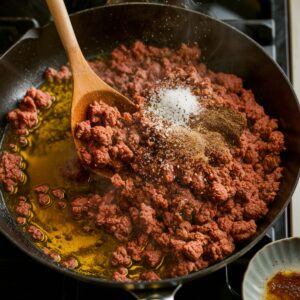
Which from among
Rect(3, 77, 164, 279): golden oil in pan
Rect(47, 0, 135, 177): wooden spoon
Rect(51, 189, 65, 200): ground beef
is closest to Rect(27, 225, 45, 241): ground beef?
Rect(3, 77, 164, 279): golden oil in pan

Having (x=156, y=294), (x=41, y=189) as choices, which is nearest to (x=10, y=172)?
(x=41, y=189)

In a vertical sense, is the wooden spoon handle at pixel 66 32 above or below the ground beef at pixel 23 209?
above

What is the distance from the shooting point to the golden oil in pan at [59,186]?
1.48m

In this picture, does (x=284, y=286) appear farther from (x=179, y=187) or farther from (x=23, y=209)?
(x=23, y=209)

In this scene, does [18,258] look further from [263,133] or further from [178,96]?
[263,133]

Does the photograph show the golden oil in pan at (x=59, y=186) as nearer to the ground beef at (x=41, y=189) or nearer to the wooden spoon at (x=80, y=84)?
the ground beef at (x=41, y=189)

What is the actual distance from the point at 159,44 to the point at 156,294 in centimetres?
99

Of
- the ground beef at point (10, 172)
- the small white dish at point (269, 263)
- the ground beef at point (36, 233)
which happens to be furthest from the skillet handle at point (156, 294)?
the ground beef at point (10, 172)

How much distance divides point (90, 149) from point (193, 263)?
0.49 m

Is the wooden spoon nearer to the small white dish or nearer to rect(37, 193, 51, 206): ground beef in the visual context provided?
rect(37, 193, 51, 206): ground beef

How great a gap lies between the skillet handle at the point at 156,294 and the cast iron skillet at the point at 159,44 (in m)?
0.46

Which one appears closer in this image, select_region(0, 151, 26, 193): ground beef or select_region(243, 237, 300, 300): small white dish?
select_region(243, 237, 300, 300): small white dish

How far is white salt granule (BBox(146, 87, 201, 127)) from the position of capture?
1.53 m

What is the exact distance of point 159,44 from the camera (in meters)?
1.86
